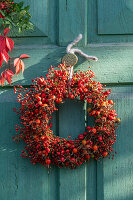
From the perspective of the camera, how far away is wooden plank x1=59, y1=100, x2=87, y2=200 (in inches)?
73.9

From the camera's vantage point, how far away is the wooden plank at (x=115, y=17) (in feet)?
6.33

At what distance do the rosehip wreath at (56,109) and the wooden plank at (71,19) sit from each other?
27cm

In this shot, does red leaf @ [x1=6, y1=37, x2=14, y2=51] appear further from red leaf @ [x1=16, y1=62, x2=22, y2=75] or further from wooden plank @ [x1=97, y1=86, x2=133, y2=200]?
wooden plank @ [x1=97, y1=86, x2=133, y2=200]

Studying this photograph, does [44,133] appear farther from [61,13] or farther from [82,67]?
[61,13]

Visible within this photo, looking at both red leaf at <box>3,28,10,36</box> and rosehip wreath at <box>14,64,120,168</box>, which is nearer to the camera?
rosehip wreath at <box>14,64,120,168</box>

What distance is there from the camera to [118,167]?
1.88m

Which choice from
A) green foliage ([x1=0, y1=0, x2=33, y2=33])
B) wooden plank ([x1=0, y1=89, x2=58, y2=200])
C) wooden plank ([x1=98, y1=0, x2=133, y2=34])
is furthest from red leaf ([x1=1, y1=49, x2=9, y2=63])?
wooden plank ([x1=98, y1=0, x2=133, y2=34])

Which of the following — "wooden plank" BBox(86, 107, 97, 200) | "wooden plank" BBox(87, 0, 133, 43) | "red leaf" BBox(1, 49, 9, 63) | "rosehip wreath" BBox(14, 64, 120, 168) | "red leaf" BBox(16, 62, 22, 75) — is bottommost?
"wooden plank" BBox(86, 107, 97, 200)

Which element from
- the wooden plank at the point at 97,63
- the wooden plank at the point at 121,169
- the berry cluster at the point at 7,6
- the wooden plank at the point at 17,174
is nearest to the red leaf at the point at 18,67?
the wooden plank at the point at 97,63

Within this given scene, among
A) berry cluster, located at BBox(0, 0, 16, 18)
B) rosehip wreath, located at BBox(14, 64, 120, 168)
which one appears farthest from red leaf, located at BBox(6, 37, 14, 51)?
rosehip wreath, located at BBox(14, 64, 120, 168)

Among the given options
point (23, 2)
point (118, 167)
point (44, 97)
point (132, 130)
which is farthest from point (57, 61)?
point (118, 167)

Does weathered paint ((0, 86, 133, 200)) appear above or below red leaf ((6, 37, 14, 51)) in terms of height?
below

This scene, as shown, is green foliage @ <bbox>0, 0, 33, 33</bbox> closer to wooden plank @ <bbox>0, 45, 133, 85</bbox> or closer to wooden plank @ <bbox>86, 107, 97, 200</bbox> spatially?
wooden plank @ <bbox>0, 45, 133, 85</bbox>

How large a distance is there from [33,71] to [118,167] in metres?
0.81
